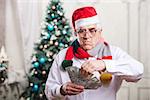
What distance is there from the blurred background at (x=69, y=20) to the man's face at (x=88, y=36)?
54.4 inches

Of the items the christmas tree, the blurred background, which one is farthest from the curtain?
the christmas tree

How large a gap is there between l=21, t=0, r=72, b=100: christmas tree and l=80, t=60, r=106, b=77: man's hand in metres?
1.32

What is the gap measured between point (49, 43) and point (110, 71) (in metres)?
1.39

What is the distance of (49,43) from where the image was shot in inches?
114

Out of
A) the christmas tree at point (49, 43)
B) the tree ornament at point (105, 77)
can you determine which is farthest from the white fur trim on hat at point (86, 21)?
the christmas tree at point (49, 43)

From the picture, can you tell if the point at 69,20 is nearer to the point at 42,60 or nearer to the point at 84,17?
the point at 42,60

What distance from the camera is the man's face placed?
5.58ft

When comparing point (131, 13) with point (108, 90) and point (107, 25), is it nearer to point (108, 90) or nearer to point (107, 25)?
point (107, 25)

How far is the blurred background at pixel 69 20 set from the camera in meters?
3.09

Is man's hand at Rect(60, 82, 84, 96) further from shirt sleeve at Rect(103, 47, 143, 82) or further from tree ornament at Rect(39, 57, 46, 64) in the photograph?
tree ornament at Rect(39, 57, 46, 64)

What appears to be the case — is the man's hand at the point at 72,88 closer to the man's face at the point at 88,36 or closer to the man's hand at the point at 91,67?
the man's hand at the point at 91,67

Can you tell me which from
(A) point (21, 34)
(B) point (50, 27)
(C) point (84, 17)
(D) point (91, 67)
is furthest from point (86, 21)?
(A) point (21, 34)

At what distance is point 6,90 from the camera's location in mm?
3109

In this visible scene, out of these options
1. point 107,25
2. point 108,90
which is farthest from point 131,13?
point 108,90
